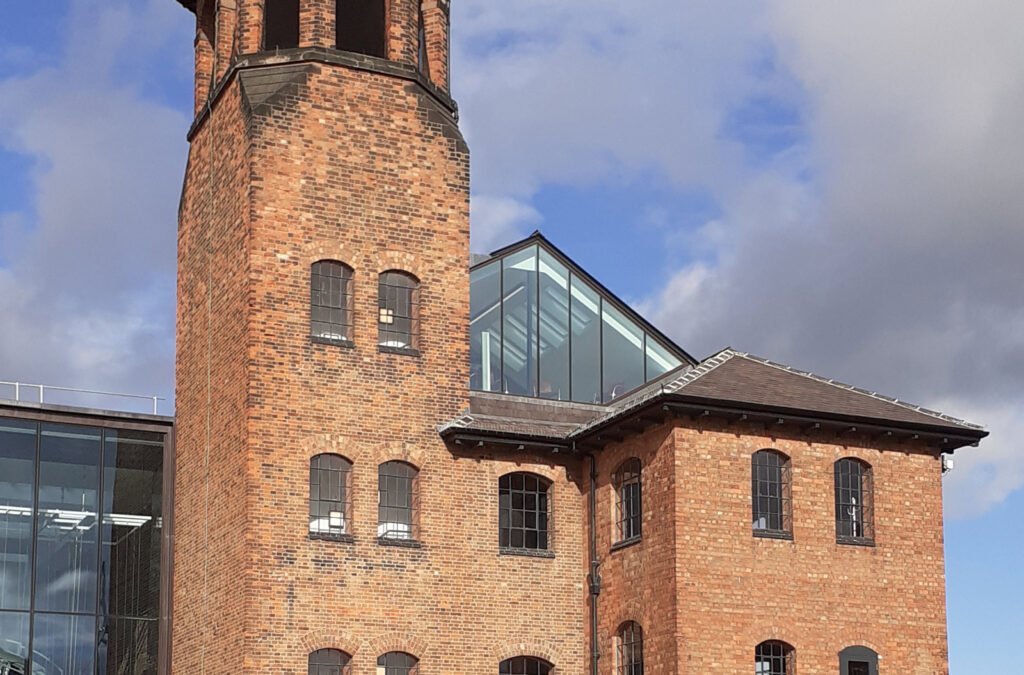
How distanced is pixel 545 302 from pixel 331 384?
5.34 meters

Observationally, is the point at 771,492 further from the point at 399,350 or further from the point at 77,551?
the point at 77,551

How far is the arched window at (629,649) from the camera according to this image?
26.0 meters

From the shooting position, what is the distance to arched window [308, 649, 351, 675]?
A: 2541cm

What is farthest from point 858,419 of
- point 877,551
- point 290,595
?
point 290,595

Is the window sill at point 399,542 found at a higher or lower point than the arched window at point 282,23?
lower

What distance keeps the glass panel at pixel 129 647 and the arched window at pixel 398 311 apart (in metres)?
7.27

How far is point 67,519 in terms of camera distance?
28766 mm

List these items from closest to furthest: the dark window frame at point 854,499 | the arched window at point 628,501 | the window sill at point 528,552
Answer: the dark window frame at point 854,499, the arched window at point 628,501, the window sill at point 528,552

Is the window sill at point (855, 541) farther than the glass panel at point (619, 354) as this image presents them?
No

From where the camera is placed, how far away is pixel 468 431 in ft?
88.6

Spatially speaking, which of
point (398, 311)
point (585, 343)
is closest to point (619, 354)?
point (585, 343)

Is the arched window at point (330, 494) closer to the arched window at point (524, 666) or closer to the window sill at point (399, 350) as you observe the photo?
the window sill at point (399, 350)

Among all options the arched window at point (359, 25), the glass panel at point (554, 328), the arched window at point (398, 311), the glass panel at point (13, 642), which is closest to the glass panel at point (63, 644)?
the glass panel at point (13, 642)

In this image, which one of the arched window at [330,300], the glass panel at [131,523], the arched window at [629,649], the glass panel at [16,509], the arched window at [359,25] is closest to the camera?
the arched window at [629,649]
